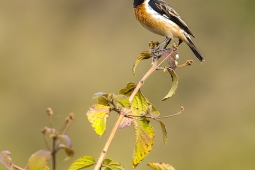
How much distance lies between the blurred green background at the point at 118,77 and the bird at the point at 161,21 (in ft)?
15.2

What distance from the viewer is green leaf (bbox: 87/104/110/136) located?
180 cm

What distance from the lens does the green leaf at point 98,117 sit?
180 cm

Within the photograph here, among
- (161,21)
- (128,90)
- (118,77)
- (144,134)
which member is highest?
(128,90)

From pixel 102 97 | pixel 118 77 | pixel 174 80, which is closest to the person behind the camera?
pixel 102 97

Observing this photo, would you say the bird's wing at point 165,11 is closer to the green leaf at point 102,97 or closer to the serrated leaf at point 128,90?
the serrated leaf at point 128,90

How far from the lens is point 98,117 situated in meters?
1.81

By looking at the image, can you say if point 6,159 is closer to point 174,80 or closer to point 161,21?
point 174,80

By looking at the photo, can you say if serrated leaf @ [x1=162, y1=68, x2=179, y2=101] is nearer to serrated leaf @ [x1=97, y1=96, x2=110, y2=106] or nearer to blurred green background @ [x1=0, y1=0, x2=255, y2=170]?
serrated leaf @ [x1=97, y1=96, x2=110, y2=106]

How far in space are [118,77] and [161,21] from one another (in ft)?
24.6

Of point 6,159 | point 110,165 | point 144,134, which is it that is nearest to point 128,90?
point 144,134

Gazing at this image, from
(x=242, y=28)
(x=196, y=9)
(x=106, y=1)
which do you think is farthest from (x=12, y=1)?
(x=242, y=28)

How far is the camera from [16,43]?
14.1m

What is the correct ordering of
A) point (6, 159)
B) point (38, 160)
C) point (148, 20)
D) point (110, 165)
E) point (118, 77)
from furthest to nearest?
point (118, 77) → point (148, 20) → point (110, 165) → point (6, 159) → point (38, 160)

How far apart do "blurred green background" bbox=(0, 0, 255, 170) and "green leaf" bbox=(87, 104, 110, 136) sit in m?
7.47
